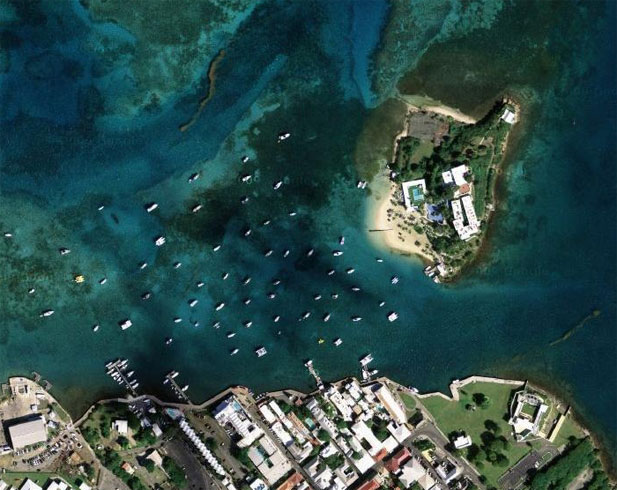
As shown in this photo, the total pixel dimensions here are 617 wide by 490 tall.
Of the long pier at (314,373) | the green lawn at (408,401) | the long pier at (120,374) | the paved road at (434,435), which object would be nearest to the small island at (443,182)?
the green lawn at (408,401)

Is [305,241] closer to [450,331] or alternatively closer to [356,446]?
[450,331]

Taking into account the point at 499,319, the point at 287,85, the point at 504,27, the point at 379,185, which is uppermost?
the point at 287,85

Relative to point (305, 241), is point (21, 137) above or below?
above

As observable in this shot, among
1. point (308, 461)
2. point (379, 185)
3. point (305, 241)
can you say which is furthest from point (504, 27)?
point (308, 461)

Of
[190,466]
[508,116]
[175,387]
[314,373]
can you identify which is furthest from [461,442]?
[508,116]

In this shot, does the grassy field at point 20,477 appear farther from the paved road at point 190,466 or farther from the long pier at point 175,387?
the long pier at point 175,387

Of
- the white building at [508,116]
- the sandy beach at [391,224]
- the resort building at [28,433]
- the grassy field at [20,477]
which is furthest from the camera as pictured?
the sandy beach at [391,224]
